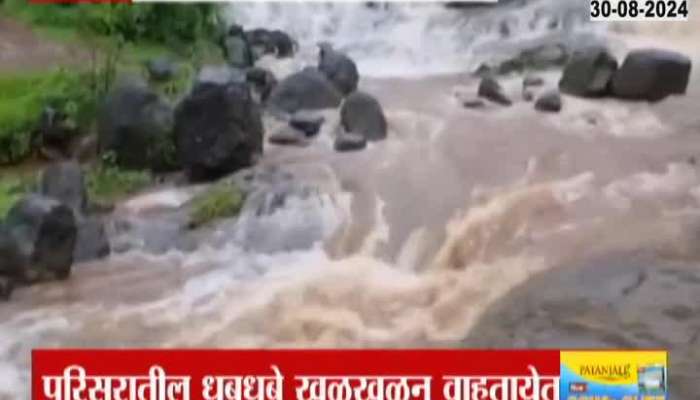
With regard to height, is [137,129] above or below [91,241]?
above

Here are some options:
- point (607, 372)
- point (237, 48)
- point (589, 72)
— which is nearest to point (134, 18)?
point (237, 48)

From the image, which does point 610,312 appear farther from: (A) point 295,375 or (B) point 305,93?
(B) point 305,93

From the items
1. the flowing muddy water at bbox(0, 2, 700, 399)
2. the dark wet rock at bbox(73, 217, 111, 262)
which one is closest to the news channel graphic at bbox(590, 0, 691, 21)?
the flowing muddy water at bbox(0, 2, 700, 399)

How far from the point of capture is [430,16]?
2.36 m

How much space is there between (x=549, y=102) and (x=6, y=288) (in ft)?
3.77

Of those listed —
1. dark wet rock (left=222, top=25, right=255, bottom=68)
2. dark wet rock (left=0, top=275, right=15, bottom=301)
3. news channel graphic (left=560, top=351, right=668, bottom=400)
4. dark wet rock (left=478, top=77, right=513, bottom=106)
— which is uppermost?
dark wet rock (left=222, top=25, right=255, bottom=68)

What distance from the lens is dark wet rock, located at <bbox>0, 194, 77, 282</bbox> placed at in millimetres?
2283

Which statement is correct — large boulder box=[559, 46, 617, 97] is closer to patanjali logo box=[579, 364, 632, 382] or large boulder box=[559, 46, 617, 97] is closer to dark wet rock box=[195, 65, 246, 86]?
patanjali logo box=[579, 364, 632, 382]

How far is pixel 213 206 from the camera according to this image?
2336 millimetres

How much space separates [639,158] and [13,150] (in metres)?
1.26

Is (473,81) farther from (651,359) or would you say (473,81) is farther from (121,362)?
(121,362)

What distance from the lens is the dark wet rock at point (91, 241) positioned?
2307 millimetres

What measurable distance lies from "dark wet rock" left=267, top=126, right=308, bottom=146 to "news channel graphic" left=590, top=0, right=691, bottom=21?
630 millimetres

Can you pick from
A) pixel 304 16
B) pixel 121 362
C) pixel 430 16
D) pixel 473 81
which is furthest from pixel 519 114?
pixel 121 362
